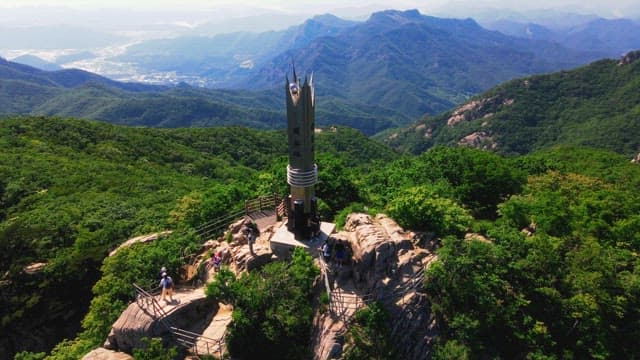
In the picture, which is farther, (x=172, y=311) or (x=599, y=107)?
(x=599, y=107)

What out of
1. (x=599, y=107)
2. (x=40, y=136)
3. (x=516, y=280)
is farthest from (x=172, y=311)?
(x=599, y=107)

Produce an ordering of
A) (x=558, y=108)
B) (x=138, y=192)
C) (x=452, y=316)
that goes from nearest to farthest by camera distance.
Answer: (x=452, y=316) → (x=138, y=192) → (x=558, y=108)

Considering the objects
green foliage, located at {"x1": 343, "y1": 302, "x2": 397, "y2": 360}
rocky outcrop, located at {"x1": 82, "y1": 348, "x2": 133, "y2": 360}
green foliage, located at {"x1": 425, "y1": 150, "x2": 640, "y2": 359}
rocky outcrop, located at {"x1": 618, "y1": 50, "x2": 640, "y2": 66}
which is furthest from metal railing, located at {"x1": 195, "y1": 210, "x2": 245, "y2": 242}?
rocky outcrop, located at {"x1": 618, "y1": 50, "x2": 640, "y2": 66}

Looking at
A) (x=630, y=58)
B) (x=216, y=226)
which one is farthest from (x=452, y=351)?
(x=630, y=58)

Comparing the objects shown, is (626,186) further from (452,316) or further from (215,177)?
(215,177)

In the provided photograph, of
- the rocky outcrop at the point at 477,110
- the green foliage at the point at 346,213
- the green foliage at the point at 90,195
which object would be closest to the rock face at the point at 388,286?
the green foliage at the point at 346,213

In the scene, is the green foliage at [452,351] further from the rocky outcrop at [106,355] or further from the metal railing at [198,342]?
the rocky outcrop at [106,355]
